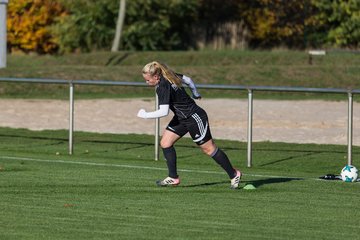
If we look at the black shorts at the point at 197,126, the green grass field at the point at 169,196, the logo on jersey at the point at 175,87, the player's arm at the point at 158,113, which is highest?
the logo on jersey at the point at 175,87

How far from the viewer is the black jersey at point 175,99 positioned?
15.1 m

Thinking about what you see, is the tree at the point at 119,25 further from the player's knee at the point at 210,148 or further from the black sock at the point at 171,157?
the player's knee at the point at 210,148

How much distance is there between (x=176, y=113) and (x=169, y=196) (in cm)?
122

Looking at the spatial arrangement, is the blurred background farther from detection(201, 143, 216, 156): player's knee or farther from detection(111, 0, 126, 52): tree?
detection(201, 143, 216, 156): player's knee

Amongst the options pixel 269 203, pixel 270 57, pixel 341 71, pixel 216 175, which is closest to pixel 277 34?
pixel 270 57

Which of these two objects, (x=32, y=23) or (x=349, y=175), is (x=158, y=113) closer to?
(x=349, y=175)

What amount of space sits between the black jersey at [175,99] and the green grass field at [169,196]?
3.26ft

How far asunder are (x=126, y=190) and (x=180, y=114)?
45.6 inches

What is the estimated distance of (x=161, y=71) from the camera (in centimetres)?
1511

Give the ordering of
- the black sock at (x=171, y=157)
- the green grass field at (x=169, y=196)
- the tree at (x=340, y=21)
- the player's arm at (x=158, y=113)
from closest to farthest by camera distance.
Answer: the green grass field at (x=169, y=196), the player's arm at (x=158, y=113), the black sock at (x=171, y=157), the tree at (x=340, y=21)

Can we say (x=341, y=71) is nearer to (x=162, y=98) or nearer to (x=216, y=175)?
(x=216, y=175)

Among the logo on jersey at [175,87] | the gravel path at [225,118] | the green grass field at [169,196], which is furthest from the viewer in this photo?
the gravel path at [225,118]

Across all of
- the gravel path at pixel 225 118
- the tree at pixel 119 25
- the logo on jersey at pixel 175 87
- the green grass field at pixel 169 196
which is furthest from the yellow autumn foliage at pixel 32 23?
the logo on jersey at pixel 175 87

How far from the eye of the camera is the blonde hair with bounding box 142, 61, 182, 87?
1499 centimetres
